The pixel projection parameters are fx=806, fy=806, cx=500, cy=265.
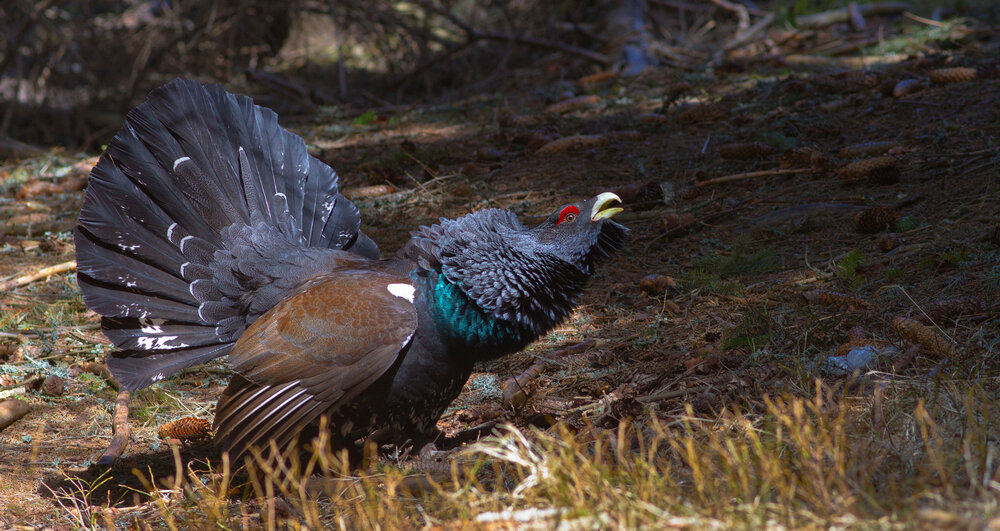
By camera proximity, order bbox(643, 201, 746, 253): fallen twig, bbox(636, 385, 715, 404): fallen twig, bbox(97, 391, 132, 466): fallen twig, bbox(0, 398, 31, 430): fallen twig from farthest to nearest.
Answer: bbox(643, 201, 746, 253): fallen twig
bbox(0, 398, 31, 430): fallen twig
bbox(97, 391, 132, 466): fallen twig
bbox(636, 385, 715, 404): fallen twig

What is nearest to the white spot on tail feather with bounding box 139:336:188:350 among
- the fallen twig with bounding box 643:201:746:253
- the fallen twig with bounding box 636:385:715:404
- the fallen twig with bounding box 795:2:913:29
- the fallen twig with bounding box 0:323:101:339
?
the fallen twig with bounding box 0:323:101:339

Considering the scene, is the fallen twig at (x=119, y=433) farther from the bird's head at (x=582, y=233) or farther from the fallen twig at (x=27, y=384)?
the bird's head at (x=582, y=233)

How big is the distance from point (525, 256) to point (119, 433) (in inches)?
87.8

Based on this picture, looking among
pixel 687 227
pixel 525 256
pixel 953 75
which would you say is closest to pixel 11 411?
pixel 525 256

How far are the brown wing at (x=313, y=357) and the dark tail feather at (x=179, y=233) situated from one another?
0.40 meters

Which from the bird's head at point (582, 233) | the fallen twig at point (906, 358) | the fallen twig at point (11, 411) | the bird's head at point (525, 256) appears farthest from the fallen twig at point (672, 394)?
the fallen twig at point (11, 411)

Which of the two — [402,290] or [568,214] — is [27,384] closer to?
[402,290]

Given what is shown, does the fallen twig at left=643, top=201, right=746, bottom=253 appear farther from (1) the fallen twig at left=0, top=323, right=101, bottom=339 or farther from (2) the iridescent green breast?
(1) the fallen twig at left=0, top=323, right=101, bottom=339

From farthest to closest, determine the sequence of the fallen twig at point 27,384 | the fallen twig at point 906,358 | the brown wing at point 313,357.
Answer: the fallen twig at point 27,384
the brown wing at point 313,357
the fallen twig at point 906,358

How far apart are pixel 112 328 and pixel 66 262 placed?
2.24 metres

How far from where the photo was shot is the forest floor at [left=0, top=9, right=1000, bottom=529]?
2.37 meters

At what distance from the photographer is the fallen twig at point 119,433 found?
12.5ft

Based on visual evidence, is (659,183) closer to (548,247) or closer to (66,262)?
(548,247)

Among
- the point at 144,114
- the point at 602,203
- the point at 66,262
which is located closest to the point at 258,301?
the point at 144,114
